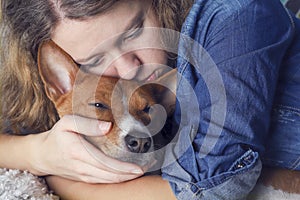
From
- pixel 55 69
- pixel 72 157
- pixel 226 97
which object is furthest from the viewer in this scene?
pixel 55 69

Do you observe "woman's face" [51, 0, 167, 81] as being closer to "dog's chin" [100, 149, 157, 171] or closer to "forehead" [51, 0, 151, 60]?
"forehead" [51, 0, 151, 60]

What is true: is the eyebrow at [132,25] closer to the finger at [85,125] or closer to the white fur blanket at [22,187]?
the finger at [85,125]

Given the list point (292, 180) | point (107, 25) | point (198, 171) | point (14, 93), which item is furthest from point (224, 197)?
point (14, 93)

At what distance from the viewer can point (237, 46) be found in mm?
1012

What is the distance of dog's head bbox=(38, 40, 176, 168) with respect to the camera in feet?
3.45

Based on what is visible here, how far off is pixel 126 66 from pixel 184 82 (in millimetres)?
149

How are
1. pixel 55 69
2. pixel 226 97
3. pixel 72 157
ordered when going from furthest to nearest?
pixel 55 69 → pixel 72 157 → pixel 226 97

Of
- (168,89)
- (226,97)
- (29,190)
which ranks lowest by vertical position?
(29,190)

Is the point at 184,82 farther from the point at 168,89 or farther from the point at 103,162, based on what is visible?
the point at 103,162

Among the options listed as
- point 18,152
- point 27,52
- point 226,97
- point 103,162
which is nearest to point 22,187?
point 18,152

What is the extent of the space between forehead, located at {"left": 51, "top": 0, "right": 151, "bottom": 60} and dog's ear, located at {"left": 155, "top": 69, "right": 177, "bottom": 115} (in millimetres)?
158

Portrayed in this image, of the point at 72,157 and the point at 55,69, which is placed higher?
the point at 55,69

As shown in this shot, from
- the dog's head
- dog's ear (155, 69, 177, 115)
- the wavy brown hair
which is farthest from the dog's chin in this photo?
the wavy brown hair

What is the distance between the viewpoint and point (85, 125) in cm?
108
